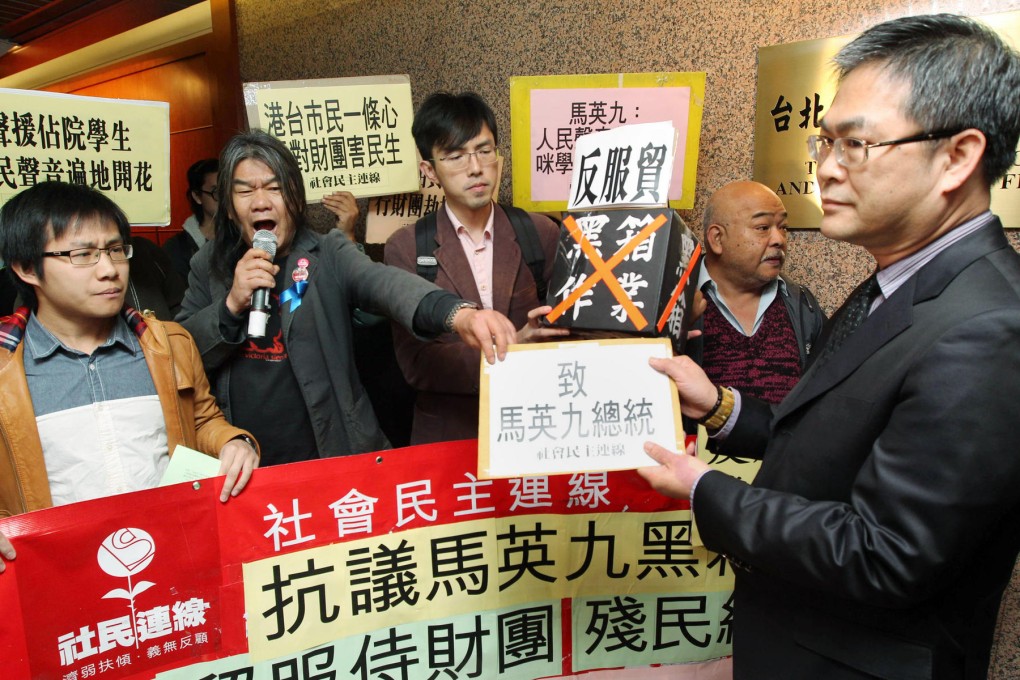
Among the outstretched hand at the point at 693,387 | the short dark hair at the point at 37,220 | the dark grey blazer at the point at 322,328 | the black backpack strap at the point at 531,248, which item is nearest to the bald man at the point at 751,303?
the black backpack strap at the point at 531,248

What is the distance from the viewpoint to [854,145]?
1124 millimetres

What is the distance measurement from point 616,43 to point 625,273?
6.45ft

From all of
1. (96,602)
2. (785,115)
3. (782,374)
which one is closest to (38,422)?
(96,602)

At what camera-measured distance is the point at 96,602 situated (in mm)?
1560

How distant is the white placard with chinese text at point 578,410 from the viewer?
1463mm

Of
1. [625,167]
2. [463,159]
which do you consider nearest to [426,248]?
[463,159]

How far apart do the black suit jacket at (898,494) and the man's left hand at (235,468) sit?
1.05 m

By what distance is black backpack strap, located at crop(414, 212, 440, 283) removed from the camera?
2287 mm

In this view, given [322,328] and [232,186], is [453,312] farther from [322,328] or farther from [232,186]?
[232,186]

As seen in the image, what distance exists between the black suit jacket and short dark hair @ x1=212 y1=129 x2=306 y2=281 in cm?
151

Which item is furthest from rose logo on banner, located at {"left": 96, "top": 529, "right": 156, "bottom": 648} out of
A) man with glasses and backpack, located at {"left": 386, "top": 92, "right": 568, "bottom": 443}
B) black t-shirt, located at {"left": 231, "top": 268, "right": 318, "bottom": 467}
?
man with glasses and backpack, located at {"left": 386, "top": 92, "right": 568, "bottom": 443}

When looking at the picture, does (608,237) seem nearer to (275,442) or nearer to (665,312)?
(665,312)

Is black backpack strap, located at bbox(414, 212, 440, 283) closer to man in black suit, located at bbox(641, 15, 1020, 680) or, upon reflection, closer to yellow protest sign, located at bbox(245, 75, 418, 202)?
yellow protest sign, located at bbox(245, 75, 418, 202)

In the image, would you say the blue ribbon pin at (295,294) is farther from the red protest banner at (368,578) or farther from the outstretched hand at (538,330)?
the outstretched hand at (538,330)
